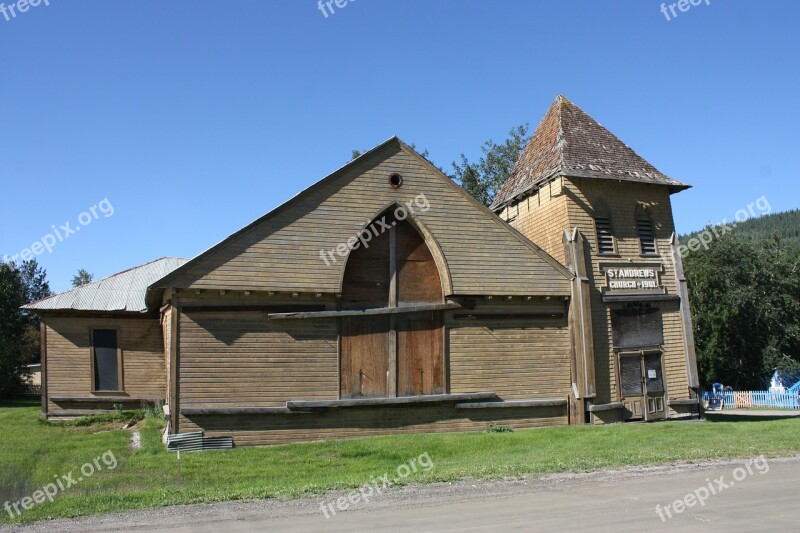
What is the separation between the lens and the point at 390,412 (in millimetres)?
18656

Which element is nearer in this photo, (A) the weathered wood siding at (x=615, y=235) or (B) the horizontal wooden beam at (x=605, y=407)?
(B) the horizontal wooden beam at (x=605, y=407)

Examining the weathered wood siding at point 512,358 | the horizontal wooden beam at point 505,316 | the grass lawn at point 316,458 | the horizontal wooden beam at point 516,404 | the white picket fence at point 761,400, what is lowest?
the white picket fence at point 761,400

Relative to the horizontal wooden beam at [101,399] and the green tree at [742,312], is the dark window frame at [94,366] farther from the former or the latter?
the green tree at [742,312]

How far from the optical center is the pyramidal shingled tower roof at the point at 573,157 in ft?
72.5

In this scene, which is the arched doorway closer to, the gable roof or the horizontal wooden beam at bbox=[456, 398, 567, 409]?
Result: the horizontal wooden beam at bbox=[456, 398, 567, 409]

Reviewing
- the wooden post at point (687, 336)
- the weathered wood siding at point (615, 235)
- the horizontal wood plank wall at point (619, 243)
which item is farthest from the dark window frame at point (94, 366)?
the wooden post at point (687, 336)

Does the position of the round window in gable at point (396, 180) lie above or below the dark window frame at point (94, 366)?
above

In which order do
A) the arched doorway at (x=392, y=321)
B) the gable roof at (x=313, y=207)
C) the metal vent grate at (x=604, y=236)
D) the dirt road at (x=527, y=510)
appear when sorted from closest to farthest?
the dirt road at (x=527, y=510) < the gable roof at (x=313, y=207) < the arched doorway at (x=392, y=321) < the metal vent grate at (x=604, y=236)

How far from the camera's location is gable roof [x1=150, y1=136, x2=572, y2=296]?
17.0m

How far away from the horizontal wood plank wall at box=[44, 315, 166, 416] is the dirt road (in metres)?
14.4

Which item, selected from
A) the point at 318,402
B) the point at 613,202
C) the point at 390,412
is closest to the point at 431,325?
the point at 390,412

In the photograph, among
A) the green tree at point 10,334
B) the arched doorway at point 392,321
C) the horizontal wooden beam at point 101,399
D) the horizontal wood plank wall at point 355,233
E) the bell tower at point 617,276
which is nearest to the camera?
the horizontal wood plank wall at point 355,233

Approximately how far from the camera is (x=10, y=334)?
45.6 metres

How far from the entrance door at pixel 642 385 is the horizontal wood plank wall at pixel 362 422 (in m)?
2.33
